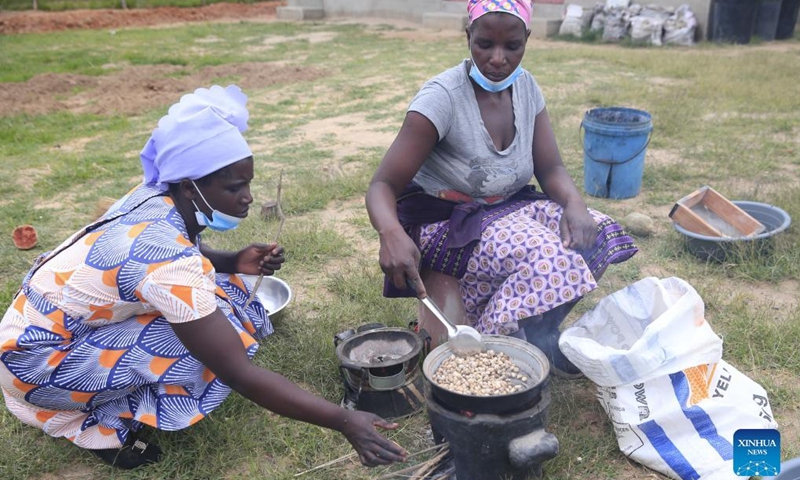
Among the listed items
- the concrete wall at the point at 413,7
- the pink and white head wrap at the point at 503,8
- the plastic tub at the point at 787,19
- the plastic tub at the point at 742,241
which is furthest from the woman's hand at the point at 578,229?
the plastic tub at the point at 787,19

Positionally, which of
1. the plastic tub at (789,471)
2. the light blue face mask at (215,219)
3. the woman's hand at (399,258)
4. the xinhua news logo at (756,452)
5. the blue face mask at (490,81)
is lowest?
the xinhua news logo at (756,452)

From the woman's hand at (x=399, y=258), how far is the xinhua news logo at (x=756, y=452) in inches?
41.6

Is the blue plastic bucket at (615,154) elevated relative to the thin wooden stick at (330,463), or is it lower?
elevated

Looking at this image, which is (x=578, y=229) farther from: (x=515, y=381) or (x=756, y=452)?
(x=756, y=452)

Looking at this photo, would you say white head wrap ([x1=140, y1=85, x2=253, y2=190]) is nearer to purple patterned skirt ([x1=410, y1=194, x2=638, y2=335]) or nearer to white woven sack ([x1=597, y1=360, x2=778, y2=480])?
purple patterned skirt ([x1=410, y1=194, x2=638, y2=335])

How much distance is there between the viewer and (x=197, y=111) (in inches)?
84.1

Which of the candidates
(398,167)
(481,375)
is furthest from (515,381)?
(398,167)

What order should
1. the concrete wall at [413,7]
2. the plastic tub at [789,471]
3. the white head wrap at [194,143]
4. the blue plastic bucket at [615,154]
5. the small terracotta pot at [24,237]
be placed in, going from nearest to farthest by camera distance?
→ the plastic tub at [789,471] → the white head wrap at [194,143] → the small terracotta pot at [24,237] → the blue plastic bucket at [615,154] → the concrete wall at [413,7]

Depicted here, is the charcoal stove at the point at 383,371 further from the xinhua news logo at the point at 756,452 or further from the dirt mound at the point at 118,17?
the dirt mound at the point at 118,17

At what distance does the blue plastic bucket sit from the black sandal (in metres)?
3.34

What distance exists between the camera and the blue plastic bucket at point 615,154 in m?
4.44

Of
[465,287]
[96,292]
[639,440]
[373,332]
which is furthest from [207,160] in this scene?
[639,440]

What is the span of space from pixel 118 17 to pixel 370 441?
19.5 m

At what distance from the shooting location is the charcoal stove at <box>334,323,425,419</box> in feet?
7.76
